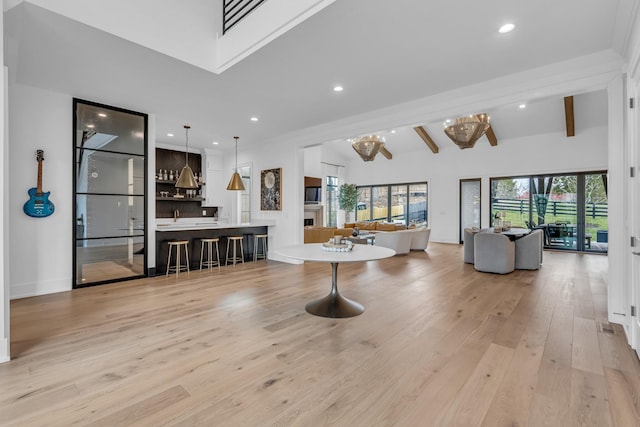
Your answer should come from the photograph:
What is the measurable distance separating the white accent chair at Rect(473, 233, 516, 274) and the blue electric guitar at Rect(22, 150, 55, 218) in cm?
698

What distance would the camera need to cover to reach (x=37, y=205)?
13.7 ft

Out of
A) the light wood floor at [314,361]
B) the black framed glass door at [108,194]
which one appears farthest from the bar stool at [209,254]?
the light wood floor at [314,361]

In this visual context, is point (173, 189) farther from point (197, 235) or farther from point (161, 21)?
point (161, 21)

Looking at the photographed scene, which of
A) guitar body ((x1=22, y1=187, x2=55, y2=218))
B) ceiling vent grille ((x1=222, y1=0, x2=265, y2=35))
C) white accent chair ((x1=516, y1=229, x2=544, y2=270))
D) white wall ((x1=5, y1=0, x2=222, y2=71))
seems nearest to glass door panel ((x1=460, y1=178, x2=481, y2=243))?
white accent chair ((x1=516, y1=229, x2=544, y2=270))

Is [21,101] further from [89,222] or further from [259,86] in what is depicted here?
[259,86]

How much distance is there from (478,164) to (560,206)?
8.40 ft

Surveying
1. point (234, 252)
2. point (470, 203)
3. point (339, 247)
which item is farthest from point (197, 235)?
point (470, 203)

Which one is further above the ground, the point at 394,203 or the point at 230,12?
the point at 230,12

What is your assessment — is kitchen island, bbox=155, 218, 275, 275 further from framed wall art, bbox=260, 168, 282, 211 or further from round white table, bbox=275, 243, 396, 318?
round white table, bbox=275, 243, 396, 318

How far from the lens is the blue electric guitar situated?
13.5 ft

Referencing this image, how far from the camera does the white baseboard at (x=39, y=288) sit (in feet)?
13.2

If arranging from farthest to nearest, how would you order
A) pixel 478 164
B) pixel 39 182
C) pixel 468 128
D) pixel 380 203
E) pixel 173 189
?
pixel 380 203, pixel 478 164, pixel 173 189, pixel 468 128, pixel 39 182

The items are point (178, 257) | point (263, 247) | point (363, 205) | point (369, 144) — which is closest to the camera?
point (178, 257)

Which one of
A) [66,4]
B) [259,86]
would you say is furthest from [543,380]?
[66,4]
